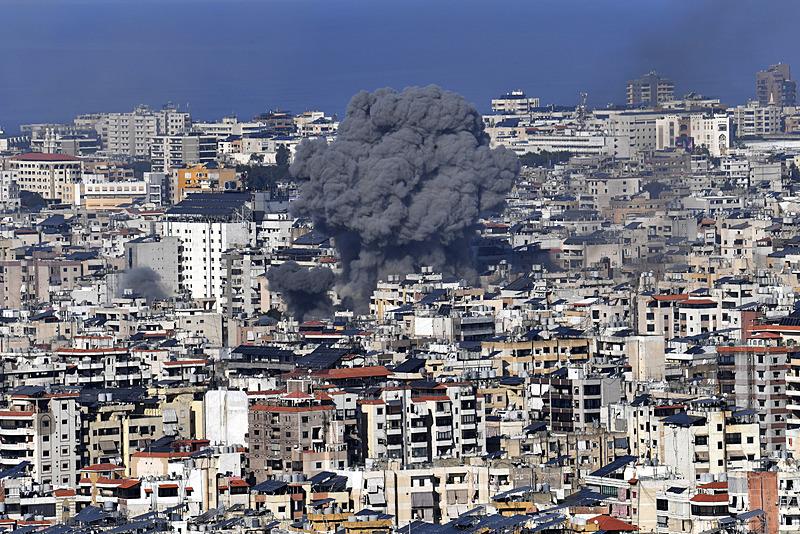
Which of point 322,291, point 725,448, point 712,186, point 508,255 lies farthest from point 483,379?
point 712,186

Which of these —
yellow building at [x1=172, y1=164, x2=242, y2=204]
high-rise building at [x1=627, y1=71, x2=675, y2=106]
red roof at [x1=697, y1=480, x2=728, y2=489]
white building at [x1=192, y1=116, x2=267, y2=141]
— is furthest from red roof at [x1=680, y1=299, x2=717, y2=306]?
white building at [x1=192, y1=116, x2=267, y2=141]

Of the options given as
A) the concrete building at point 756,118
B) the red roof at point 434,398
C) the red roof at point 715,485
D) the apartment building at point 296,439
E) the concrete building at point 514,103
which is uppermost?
the concrete building at point 514,103

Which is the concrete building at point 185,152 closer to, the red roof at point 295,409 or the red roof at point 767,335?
the red roof at point 767,335

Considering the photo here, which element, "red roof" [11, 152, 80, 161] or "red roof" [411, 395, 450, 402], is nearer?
"red roof" [411, 395, 450, 402]

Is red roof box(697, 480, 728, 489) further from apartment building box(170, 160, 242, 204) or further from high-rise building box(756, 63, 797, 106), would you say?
high-rise building box(756, 63, 797, 106)

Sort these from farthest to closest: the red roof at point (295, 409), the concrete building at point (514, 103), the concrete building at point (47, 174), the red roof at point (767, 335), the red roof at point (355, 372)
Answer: the concrete building at point (514, 103) < the concrete building at point (47, 174) < the red roof at point (767, 335) < the red roof at point (355, 372) < the red roof at point (295, 409)

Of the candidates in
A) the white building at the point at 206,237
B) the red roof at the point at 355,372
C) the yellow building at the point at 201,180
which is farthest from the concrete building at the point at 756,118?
the red roof at the point at 355,372

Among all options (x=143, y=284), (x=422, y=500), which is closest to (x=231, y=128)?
(x=143, y=284)
